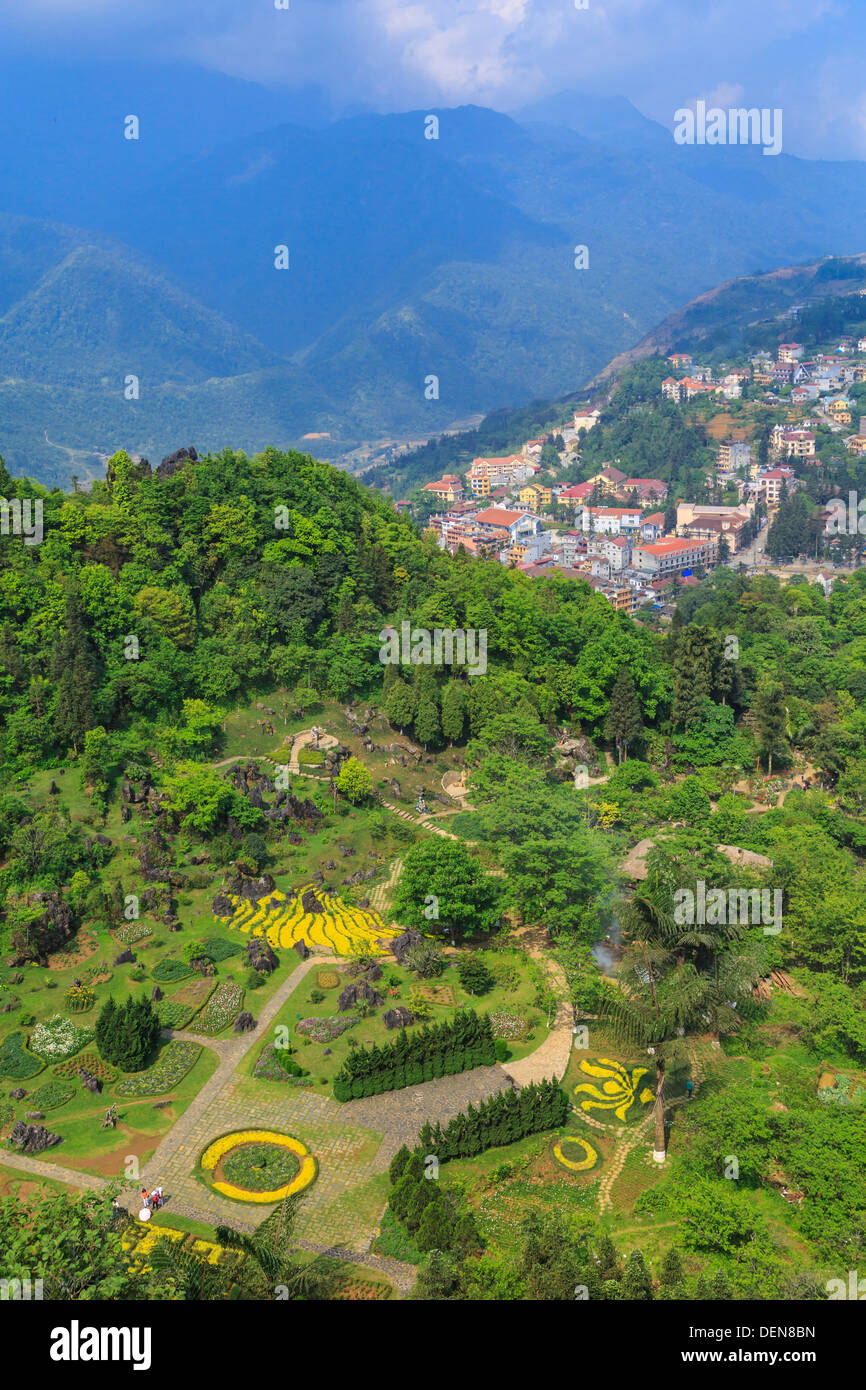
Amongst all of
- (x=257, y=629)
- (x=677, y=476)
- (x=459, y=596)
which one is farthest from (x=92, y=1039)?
(x=677, y=476)

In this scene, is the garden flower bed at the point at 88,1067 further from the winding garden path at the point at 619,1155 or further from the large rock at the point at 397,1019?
the winding garden path at the point at 619,1155

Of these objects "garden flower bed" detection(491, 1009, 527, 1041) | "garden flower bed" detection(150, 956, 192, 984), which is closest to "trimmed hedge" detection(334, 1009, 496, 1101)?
"garden flower bed" detection(491, 1009, 527, 1041)

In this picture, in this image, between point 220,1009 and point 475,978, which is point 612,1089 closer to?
point 475,978

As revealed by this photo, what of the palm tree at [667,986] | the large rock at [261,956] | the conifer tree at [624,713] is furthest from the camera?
the conifer tree at [624,713]

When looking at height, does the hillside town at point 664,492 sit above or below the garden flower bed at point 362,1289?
above

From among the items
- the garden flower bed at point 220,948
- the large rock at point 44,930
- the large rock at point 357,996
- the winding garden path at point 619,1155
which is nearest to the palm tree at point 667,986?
the winding garden path at point 619,1155

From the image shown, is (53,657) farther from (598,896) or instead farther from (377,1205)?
(377,1205)

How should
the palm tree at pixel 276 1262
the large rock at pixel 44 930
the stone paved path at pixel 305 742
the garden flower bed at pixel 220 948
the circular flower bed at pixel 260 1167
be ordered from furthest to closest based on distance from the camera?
the stone paved path at pixel 305 742 → the garden flower bed at pixel 220 948 → the large rock at pixel 44 930 → the circular flower bed at pixel 260 1167 → the palm tree at pixel 276 1262

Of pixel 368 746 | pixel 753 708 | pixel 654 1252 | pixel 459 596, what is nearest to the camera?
pixel 654 1252
